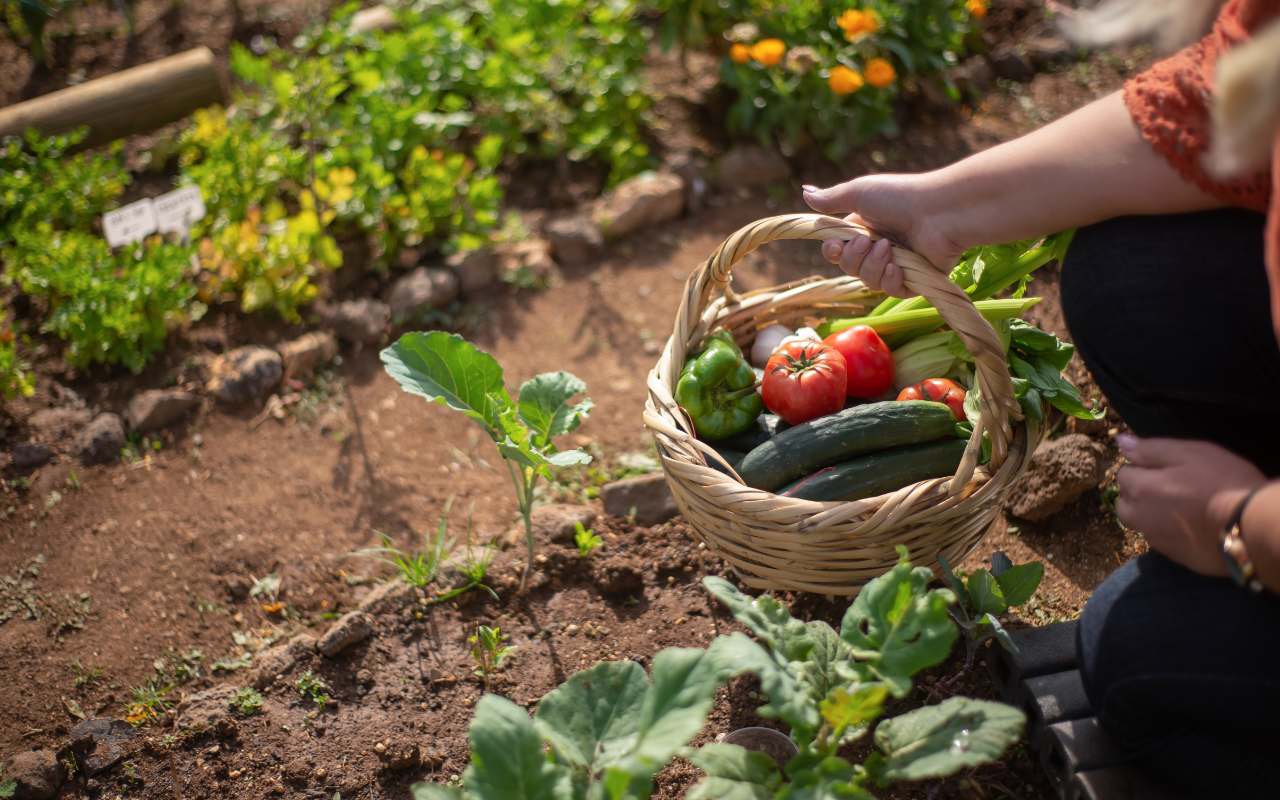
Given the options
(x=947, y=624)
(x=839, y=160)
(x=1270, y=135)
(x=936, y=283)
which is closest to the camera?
(x=1270, y=135)

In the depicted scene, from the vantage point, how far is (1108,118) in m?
1.79

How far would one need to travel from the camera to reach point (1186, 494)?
1.62 meters

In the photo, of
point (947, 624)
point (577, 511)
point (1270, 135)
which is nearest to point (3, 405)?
point (577, 511)

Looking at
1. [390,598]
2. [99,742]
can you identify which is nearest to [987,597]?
[390,598]

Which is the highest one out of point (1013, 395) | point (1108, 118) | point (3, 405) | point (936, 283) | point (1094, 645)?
point (1108, 118)

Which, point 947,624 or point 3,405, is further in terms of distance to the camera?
point 3,405

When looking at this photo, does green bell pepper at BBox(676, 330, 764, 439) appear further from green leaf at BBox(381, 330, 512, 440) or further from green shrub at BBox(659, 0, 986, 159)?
green shrub at BBox(659, 0, 986, 159)

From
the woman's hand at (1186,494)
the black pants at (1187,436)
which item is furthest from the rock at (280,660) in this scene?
the woman's hand at (1186,494)

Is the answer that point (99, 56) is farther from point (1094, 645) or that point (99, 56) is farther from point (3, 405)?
point (1094, 645)

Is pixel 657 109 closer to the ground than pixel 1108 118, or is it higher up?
closer to the ground

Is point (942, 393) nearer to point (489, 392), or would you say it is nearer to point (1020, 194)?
point (1020, 194)

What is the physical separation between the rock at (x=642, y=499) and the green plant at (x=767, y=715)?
987mm

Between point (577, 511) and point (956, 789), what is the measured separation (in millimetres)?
1277

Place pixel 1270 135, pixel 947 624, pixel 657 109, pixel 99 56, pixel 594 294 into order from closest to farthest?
pixel 1270 135, pixel 947 624, pixel 594 294, pixel 657 109, pixel 99 56
